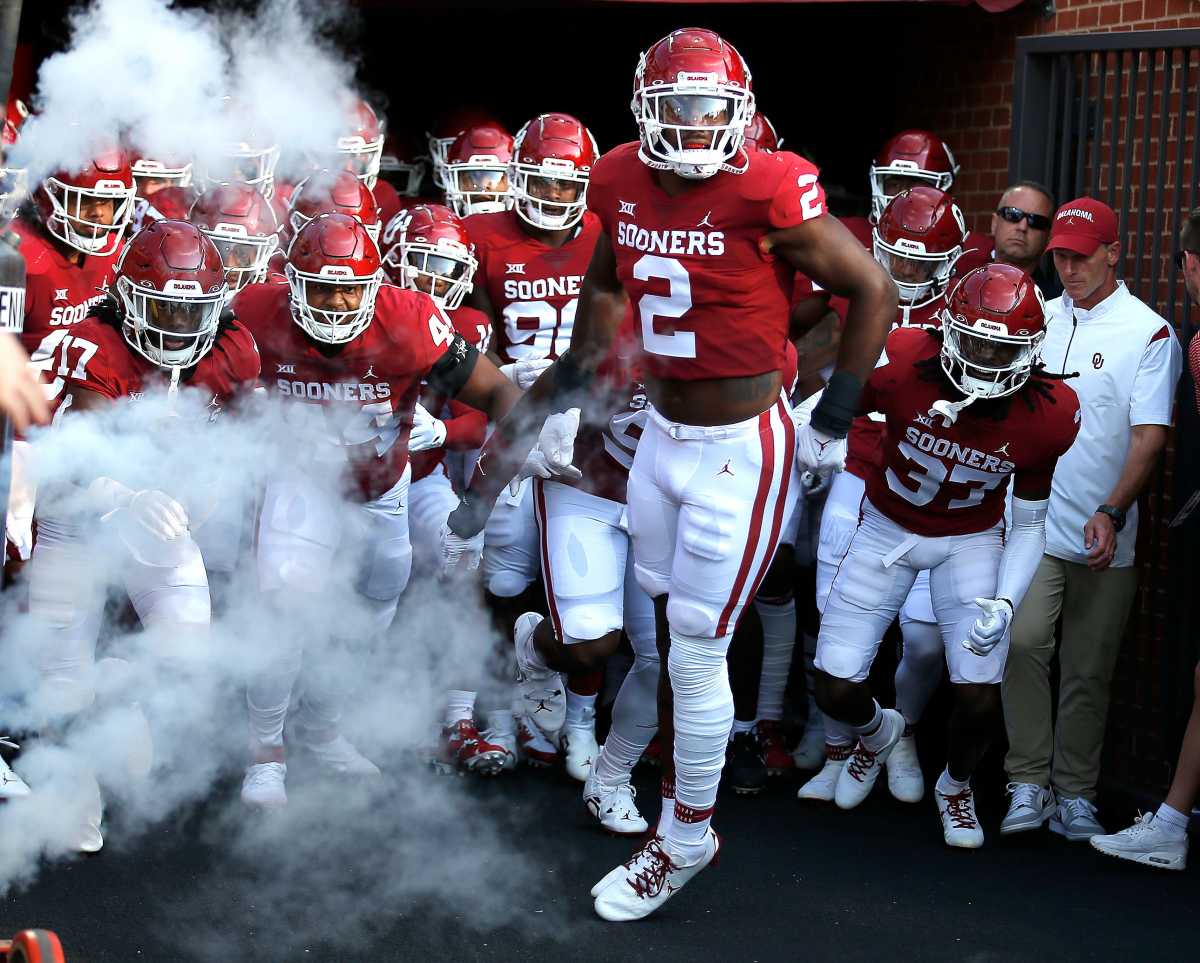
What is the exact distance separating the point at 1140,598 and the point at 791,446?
2209mm

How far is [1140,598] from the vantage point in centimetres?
563

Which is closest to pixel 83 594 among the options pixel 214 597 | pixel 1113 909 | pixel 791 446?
pixel 214 597

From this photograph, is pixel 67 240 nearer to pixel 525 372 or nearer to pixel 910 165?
pixel 525 372

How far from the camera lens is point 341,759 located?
16.8ft

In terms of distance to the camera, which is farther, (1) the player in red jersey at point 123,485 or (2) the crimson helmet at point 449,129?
(2) the crimson helmet at point 449,129

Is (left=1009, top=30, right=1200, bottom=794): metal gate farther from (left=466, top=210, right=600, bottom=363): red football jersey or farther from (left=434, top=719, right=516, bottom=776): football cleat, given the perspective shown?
(left=434, top=719, right=516, bottom=776): football cleat

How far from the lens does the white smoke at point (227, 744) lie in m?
4.21

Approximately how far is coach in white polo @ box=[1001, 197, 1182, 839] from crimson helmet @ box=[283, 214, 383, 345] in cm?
224

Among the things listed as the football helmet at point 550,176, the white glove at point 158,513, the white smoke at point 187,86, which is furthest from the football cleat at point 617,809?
the white smoke at point 187,86

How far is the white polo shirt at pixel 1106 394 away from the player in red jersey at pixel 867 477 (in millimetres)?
463

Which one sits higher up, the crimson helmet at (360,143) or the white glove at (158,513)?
the crimson helmet at (360,143)

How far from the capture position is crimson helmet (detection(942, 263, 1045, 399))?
182 inches

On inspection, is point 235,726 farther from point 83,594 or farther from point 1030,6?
point 1030,6

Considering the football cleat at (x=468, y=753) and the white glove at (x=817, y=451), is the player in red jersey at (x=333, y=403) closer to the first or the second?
the football cleat at (x=468, y=753)
